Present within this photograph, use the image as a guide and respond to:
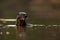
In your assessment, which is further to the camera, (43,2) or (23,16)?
(43,2)

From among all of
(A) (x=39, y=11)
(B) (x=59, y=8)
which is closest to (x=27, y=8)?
(A) (x=39, y=11)

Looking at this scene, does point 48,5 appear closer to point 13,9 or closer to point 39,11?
point 39,11

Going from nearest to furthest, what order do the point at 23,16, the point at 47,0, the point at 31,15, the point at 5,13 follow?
the point at 23,16, the point at 31,15, the point at 5,13, the point at 47,0

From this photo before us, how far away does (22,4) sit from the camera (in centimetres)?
949

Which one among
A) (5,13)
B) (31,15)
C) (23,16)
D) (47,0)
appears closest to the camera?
(23,16)

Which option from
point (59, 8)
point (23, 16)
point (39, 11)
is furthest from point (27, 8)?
point (23, 16)

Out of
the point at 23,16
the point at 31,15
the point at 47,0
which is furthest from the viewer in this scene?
the point at 47,0

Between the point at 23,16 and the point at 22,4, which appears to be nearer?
the point at 23,16

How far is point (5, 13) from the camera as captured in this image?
8961 mm

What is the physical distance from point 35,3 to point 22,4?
409mm

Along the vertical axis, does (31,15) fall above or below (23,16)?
below

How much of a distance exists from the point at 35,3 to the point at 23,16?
13.4 feet

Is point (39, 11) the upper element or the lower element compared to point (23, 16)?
lower

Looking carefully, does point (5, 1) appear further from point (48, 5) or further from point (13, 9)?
point (48, 5)
